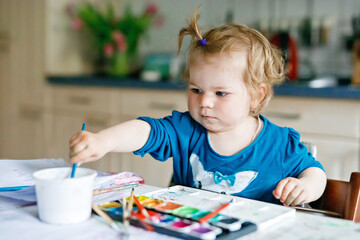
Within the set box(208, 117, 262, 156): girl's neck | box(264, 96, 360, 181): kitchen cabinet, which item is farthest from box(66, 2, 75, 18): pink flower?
box(208, 117, 262, 156): girl's neck

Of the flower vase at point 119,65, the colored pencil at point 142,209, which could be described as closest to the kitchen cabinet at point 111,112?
the flower vase at point 119,65

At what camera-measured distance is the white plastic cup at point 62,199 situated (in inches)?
27.2

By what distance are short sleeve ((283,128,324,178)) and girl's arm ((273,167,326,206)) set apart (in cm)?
3

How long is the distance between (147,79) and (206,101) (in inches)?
75.4

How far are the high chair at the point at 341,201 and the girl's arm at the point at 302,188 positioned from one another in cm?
2

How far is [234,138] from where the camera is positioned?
116 centimetres

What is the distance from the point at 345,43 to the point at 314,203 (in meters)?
1.90

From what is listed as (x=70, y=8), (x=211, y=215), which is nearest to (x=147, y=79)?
(x=70, y=8)

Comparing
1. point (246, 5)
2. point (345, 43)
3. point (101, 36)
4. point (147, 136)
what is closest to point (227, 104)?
point (147, 136)

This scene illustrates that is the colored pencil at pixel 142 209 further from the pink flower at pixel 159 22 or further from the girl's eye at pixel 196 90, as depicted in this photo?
the pink flower at pixel 159 22

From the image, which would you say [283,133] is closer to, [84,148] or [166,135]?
[166,135]

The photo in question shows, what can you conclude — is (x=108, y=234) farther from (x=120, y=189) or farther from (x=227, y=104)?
(x=227, y=104)

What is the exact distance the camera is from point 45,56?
3.19m

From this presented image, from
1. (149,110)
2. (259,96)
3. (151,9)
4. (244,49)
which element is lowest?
(149,110)
